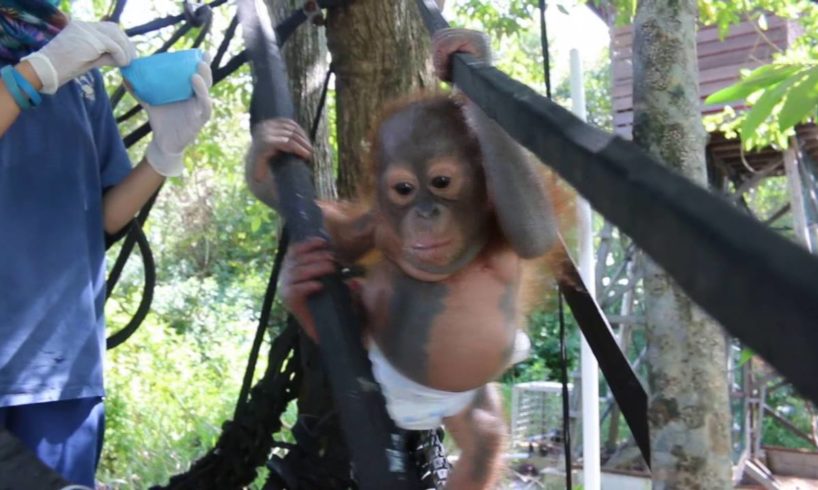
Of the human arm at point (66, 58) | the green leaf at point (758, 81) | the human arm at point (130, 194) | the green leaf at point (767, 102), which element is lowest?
the human arm at point (130, 194)

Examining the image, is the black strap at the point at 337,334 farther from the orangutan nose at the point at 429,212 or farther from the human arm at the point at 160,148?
the human arm at the point at 160,148

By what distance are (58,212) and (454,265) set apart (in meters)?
0.64

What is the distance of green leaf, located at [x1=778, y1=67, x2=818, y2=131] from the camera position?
3.69 feet

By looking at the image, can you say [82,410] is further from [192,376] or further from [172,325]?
[172,325]

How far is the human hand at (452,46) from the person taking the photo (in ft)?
3.46

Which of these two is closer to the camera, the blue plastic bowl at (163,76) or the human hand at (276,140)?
the human hand at (276,140)

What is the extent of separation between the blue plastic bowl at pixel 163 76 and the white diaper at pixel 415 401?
593mm

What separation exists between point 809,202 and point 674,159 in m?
5.19

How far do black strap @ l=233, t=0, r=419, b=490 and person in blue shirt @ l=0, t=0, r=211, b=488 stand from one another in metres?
0.45

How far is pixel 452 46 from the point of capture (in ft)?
3.45

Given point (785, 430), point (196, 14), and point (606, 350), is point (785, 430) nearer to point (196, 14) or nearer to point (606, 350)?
point (606, 350)

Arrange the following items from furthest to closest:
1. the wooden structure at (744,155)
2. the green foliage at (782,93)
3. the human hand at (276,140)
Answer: the wooden structure at (744,155) → the green foliage at (782,93) → the human hand at (276,140)

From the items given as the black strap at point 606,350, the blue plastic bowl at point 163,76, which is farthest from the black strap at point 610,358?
the blue plastic bowl at point 163,76

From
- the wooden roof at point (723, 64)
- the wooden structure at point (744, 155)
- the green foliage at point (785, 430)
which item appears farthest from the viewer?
the green foliage at point (785, 430)
